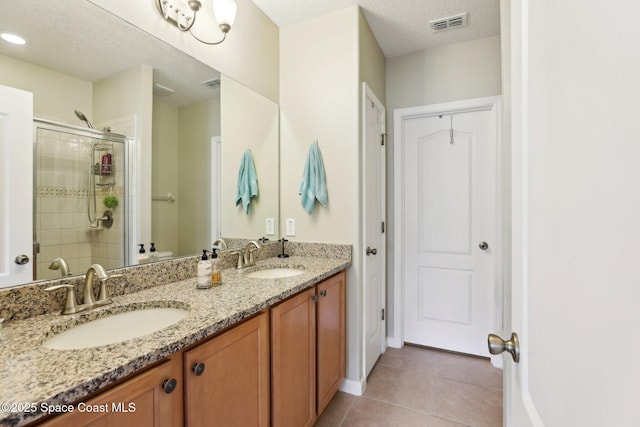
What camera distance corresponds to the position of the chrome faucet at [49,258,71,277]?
106cm

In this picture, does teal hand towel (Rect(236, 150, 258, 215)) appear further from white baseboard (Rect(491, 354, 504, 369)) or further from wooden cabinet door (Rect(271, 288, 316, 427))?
white baseboard (Rect(491, 354, 504, 369))

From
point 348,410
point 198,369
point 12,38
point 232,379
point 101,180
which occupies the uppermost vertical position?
point 12,38

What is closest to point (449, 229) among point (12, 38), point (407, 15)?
point (407, 15)

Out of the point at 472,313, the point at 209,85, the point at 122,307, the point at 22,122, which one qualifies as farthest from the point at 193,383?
the point at 472,313

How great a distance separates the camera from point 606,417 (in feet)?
1.10

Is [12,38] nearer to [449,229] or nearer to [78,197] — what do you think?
[78,197]

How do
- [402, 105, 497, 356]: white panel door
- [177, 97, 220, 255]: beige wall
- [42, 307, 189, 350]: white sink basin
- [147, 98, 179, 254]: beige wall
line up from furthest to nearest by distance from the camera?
[402, 105, 497, 356]: white panel door < [177, 97, 220, 255]: beige wall < [147, 98, 179, 254]: beige wall < [42, 307, 189, 350]: white sink basin

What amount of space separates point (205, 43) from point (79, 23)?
2.08 ft

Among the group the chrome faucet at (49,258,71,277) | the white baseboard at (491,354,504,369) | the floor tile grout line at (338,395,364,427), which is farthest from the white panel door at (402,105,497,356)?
the chrome faucet at (49,258,71,277)

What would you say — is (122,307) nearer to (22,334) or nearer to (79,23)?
(22,334)

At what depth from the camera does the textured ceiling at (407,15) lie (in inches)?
79.4

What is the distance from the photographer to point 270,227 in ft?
7.35

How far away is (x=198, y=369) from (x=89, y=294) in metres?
0.50

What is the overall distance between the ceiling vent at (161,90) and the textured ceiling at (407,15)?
1.01 meters
